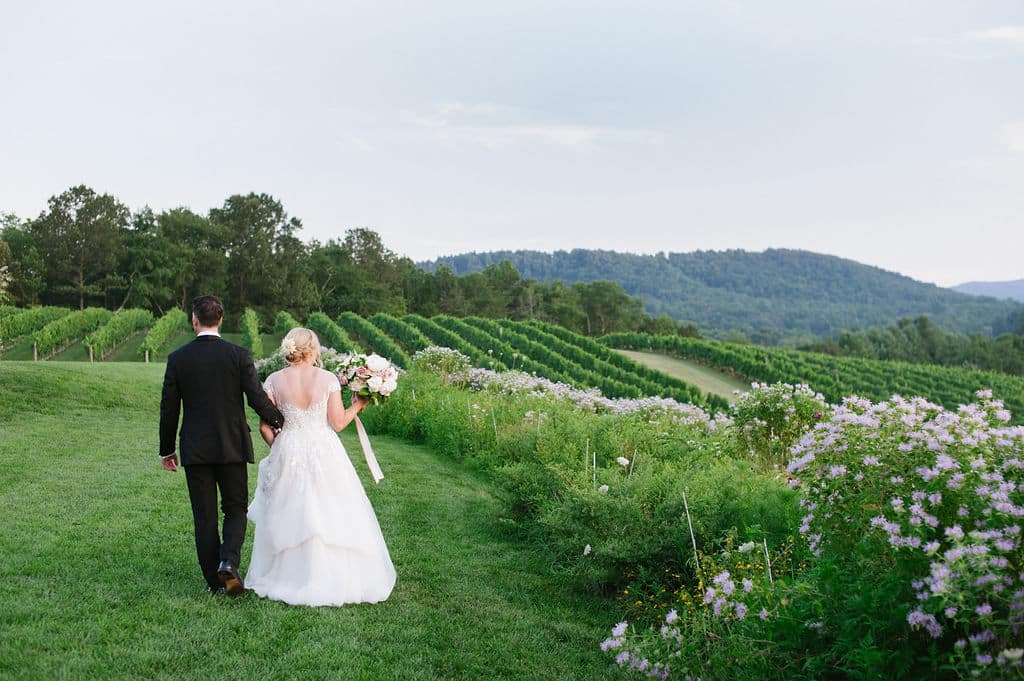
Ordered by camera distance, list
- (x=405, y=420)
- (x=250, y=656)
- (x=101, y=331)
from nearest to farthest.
→ (x=250, y=656), (x=405, y=420), (x=101, y=331)

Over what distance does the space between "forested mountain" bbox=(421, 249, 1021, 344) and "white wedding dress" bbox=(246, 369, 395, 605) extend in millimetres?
123756

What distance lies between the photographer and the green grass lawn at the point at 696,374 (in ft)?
106

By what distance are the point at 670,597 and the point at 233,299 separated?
58137mm

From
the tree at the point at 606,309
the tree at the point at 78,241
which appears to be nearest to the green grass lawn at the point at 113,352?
the tree at the point at 78,241

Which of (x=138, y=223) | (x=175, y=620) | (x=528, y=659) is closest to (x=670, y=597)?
(x=528, y=659)

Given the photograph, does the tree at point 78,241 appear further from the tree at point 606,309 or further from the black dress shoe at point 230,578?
the black dress shoe at point 230,578

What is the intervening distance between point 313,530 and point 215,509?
2.20 ft

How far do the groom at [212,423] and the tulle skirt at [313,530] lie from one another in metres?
0.18

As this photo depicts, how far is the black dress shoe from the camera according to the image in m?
4.81

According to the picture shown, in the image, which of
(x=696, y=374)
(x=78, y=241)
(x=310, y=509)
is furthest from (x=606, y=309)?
(x=310, y=509)

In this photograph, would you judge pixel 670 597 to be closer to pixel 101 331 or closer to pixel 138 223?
pixel 101 331

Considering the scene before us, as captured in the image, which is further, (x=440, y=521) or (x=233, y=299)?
(x=233, y=299)

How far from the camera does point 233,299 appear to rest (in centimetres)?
5869

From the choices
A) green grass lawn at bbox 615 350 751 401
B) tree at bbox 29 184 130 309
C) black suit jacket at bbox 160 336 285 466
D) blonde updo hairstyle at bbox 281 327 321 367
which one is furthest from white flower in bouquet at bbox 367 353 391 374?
tree at bbox 29 184 130 309
